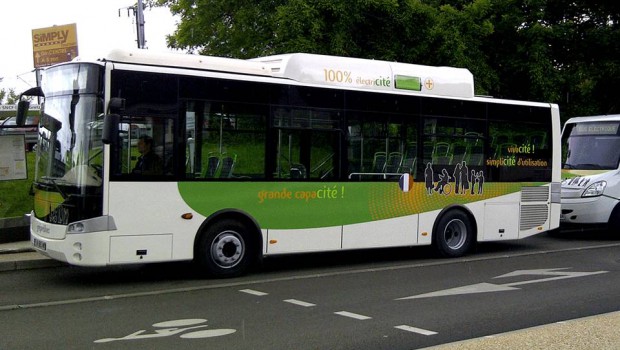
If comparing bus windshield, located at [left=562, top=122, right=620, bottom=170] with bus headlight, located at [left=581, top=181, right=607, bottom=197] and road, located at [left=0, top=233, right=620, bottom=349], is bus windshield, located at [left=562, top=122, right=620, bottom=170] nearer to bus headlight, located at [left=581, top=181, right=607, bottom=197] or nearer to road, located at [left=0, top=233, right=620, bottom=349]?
bus headlight, located at [left=581, top=181, right=607, bottom=197]

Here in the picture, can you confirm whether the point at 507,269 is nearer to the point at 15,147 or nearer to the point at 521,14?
the point at 15,147

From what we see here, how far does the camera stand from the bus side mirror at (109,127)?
9.03 m

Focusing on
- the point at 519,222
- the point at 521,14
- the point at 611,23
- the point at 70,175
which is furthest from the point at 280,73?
the point at 611,23

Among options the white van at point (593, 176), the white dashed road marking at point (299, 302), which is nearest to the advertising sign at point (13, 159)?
the white dashed road marking at point (299, 302)

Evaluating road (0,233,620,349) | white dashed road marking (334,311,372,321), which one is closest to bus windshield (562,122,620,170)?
road (0,233,620,349)

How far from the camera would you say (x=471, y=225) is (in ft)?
45.0

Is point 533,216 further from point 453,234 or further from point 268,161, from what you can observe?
point 268,161

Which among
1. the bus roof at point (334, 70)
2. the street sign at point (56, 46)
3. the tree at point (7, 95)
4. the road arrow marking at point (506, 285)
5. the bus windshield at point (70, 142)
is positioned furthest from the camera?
the tree at point (7, 95)

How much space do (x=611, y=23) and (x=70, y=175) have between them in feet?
76.3

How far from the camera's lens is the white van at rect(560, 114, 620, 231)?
1666cm

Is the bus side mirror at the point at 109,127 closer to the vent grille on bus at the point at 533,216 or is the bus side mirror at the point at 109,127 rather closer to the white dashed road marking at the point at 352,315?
the white dashed road marking at the point at 352,315

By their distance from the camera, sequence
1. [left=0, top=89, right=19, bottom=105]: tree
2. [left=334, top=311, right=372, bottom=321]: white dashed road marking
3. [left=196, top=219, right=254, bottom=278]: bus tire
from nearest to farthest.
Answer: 1. [left=334, top=311, right=372, bottom=321]: white dashed road marking
2. [left=196, top=219, right=254, bottom=278]: bus tire
3. [left=0, top=89, right=19, bottom=105]: tree

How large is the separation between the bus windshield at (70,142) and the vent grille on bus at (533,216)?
8.33 meters

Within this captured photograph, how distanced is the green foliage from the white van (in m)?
5.02
